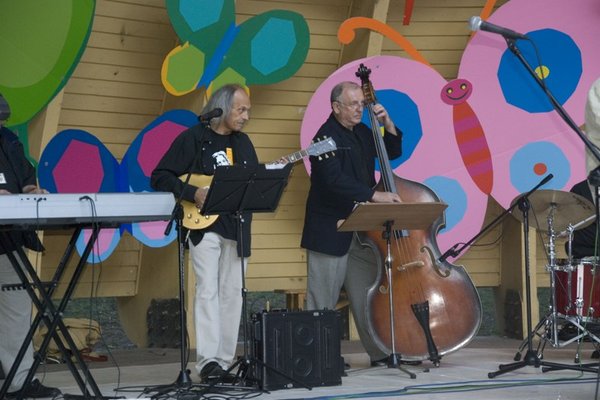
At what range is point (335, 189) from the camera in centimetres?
562

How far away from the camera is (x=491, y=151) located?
7.20 m

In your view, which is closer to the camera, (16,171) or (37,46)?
(16,171)

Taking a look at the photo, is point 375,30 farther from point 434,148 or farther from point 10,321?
point 10,321

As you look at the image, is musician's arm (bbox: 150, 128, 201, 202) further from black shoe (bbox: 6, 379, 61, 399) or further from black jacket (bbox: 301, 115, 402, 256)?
black shoe (bbox: 6, 379, 61, 399)

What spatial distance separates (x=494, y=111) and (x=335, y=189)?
83.2 inches

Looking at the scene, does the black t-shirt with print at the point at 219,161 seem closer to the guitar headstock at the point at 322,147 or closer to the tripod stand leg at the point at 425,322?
the guitar headstock at the point at 322,147

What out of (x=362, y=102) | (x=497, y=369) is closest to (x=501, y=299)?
(x=497, y=369)

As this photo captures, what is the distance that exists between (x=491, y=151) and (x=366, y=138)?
1.58m

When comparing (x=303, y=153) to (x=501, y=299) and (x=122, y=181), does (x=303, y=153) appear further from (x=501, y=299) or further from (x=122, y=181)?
(x=501, y=299)

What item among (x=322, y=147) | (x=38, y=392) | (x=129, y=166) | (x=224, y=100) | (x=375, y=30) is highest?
(x=375, y=30)

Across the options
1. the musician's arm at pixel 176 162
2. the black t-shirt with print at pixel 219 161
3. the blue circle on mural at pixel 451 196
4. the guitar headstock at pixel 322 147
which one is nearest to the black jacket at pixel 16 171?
the musician's arm at pixel 176 162

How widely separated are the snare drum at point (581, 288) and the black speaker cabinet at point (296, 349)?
156cm

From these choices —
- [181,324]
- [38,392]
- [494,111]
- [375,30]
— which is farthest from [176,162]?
[494,111]

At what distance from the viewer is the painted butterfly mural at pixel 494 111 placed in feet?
23.3
